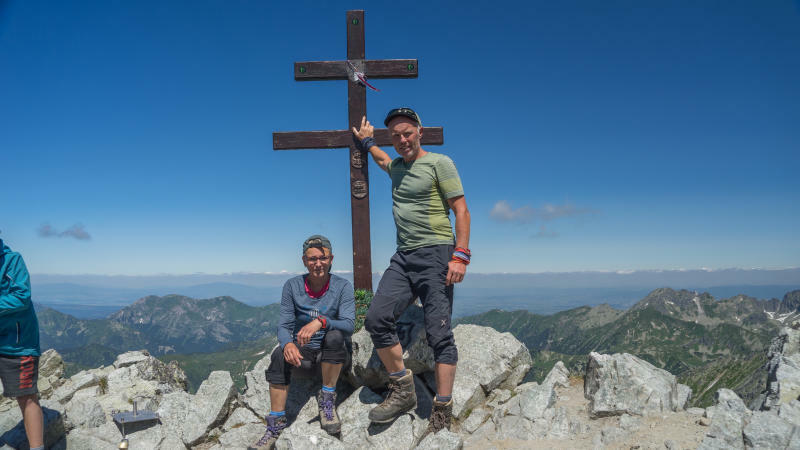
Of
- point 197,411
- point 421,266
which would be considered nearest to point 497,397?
point 421,266

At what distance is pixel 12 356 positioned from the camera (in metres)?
6.45

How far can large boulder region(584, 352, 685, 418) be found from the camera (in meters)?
7.47

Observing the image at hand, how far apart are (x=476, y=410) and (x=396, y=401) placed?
6.37 feet

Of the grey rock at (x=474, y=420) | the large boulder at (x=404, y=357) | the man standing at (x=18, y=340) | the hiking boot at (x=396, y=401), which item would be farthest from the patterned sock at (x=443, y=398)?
the man standing at (x=18, y=340)

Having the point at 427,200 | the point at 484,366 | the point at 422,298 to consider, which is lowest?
the point at 484,366

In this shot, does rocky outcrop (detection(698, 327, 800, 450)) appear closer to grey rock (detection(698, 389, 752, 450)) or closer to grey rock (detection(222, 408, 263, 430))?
grey rock (detection(698, 389, 752, 450))

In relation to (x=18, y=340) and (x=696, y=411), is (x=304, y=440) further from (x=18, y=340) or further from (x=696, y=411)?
(x=696, y=411)

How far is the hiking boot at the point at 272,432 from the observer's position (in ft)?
23.2

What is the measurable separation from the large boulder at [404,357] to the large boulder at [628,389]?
3188 millimetres

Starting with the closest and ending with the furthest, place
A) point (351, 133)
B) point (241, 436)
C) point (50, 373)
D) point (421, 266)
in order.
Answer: point (421, 266) < point (241, 436) < point (351, 133) < point (50, 373)

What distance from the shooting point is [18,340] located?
6.43 metres

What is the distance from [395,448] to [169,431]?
472 centimetres

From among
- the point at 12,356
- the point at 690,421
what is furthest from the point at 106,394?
the point at 690,421

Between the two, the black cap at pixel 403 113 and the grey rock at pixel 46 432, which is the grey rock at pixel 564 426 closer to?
the black cap at pixel 403 113
